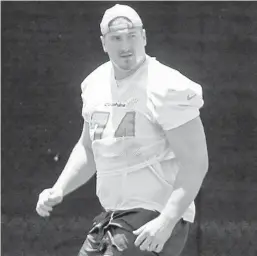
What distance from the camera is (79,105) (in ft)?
19.7

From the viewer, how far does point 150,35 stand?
589 centimetres

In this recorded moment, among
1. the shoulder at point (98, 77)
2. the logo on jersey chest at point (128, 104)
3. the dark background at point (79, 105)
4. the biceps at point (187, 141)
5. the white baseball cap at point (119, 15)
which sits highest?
the white baseball cap at point (119, 15)

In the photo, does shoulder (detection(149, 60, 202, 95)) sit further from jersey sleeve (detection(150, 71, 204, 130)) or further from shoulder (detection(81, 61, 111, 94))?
shoulder (detection(81, 61, 111, 94))

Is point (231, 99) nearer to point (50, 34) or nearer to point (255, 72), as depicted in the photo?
Answer: point (255, 72)

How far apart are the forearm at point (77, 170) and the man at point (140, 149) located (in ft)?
0.35

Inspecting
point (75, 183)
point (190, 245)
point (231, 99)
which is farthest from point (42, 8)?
point (75, 183)

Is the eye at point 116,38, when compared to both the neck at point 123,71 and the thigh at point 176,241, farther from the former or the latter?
the thigh at point 176,241

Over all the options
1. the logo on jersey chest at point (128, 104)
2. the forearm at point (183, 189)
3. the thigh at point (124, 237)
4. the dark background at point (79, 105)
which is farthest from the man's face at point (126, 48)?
the dark background at point (79, 105)

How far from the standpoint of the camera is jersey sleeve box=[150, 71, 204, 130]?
3.72 metres

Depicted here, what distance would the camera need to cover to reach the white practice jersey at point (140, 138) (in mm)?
3768

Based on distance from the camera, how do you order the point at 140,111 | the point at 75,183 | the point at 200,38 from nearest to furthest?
1. the point at 140,111
2. the point at 75,183
3. the point at 200,38

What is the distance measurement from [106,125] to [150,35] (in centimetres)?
207

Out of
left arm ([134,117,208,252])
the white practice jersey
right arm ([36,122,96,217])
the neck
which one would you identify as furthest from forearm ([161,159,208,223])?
right arm ([36,122,96,217])

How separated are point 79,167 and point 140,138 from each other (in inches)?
16.4
